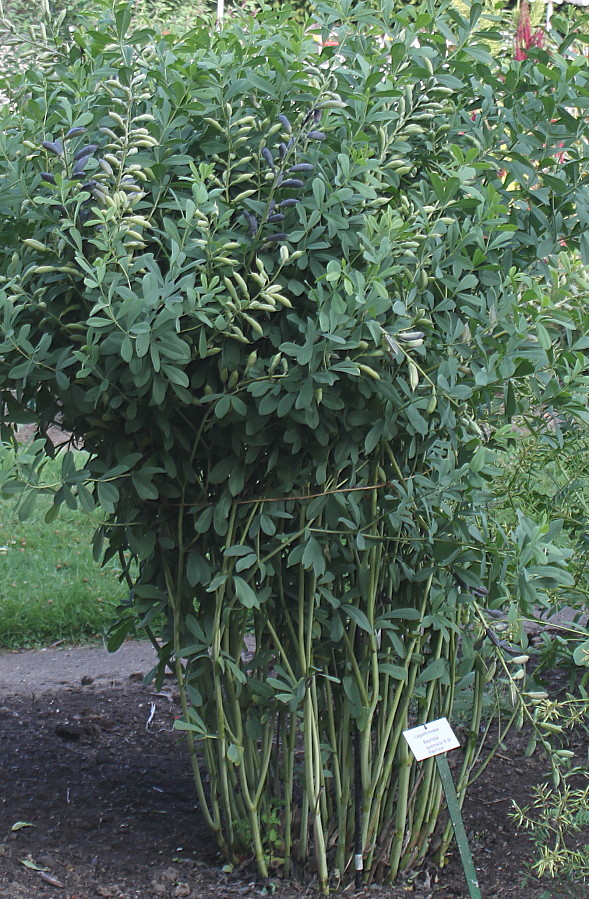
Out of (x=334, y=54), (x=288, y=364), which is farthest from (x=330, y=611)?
(x=334, y=54)

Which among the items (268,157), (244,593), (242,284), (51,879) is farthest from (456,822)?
(268,157)

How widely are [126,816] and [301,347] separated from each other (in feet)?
5.86

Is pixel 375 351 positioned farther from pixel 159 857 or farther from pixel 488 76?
pixel 159 857

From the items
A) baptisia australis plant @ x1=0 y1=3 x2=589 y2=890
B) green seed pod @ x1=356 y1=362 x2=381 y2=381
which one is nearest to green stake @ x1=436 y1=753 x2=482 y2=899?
baptisia australis plant @ x1=0 y1=3 x2=589 y2=890

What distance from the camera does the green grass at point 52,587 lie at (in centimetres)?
461

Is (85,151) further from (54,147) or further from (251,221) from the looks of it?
(251,221)

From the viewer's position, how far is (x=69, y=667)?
14.0 ft

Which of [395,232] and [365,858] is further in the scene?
[365,858]

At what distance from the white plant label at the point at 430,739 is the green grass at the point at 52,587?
8.50 ft

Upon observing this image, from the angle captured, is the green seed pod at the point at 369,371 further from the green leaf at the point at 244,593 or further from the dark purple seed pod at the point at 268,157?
the green leaf at the point at 244,593

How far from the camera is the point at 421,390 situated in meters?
2.10

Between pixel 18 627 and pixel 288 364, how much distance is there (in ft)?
10.0

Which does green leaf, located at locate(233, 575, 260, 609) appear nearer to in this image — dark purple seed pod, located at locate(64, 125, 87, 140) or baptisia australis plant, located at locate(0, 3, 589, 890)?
baptisia australis plant, located at locate(0, 3, 589, 890)

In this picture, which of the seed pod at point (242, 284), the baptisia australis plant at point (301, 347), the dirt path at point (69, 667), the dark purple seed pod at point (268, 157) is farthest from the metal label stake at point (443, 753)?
the dirt path at point (69, 667)
